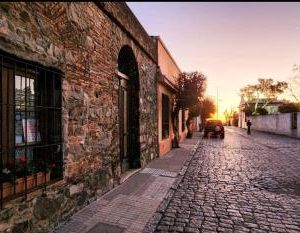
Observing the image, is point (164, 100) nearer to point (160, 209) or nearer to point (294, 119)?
point (160, 209)

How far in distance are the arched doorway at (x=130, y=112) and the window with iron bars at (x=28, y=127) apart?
4258 millimetres

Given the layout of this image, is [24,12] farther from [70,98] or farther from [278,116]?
[278,116]

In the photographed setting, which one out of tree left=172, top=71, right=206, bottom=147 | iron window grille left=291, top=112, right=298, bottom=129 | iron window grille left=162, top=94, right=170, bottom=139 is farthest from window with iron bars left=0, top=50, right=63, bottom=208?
iron window grille left=291, top=112, right=298, bottom=129

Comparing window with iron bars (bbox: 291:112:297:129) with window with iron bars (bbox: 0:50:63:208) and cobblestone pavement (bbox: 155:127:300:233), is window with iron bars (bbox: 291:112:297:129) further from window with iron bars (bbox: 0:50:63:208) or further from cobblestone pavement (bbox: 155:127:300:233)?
window with iron bars (bbox: 0:50:63:208)

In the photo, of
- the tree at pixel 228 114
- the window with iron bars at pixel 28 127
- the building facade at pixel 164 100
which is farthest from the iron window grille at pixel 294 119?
the tree at pixel 228 114

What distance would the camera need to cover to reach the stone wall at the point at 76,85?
363 cm

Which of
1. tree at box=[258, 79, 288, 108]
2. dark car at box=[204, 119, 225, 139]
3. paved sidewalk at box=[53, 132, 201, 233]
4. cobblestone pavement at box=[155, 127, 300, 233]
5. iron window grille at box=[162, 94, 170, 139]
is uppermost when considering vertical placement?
tree at box=[258, 79, 288, 108]

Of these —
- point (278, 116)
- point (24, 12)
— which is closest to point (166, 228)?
point (24, 12)

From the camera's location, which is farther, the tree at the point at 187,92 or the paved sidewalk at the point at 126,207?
the tree at the point at 187,92

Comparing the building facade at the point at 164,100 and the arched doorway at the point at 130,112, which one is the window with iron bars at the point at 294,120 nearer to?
the building facade at the point at 164,100

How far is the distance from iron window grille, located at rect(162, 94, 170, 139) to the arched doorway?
4.70 metres

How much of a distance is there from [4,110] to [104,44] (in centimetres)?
311

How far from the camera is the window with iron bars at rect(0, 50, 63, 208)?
3.65 meters

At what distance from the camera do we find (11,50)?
3.42 metres
